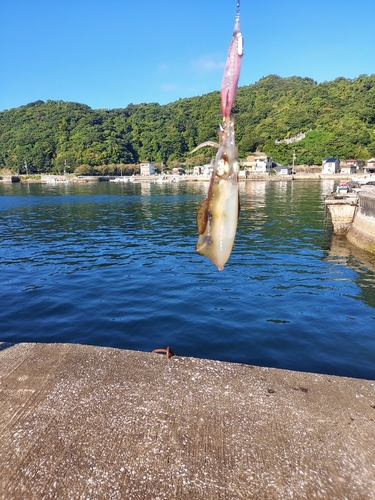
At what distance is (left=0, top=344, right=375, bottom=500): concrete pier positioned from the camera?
3.32 meters

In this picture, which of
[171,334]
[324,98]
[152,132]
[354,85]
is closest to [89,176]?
[152,132]

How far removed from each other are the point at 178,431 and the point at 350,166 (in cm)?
12283

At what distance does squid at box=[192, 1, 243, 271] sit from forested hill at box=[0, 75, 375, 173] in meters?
121

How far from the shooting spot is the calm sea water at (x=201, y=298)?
8766mm

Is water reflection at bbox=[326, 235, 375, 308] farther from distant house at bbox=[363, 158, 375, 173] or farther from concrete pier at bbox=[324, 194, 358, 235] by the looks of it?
distant house at bbox=[363, 158, 375, 173]

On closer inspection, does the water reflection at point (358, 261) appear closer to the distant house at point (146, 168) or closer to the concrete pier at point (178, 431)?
the concrete pier at point (178, 431)

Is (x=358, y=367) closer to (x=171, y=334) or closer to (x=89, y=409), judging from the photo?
(x=171, y=334)

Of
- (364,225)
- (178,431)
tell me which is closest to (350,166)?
(364,225)

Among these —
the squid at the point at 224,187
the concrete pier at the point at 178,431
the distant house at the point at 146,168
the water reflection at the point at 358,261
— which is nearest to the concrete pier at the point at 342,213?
the water reflection at the point at 358,261

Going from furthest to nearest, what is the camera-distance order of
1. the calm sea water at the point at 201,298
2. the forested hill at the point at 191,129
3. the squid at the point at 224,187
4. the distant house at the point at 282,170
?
1. the forested hill at the point at 191,129
2. the distant house at the point at 282,170
3. the calm sea water at the point at 201,298
4. the squid at the point at 224,187

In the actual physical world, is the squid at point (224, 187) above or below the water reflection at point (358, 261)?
above

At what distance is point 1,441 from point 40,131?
618 ft

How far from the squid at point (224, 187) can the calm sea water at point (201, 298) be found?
18.6 ft

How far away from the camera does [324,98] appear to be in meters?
155
